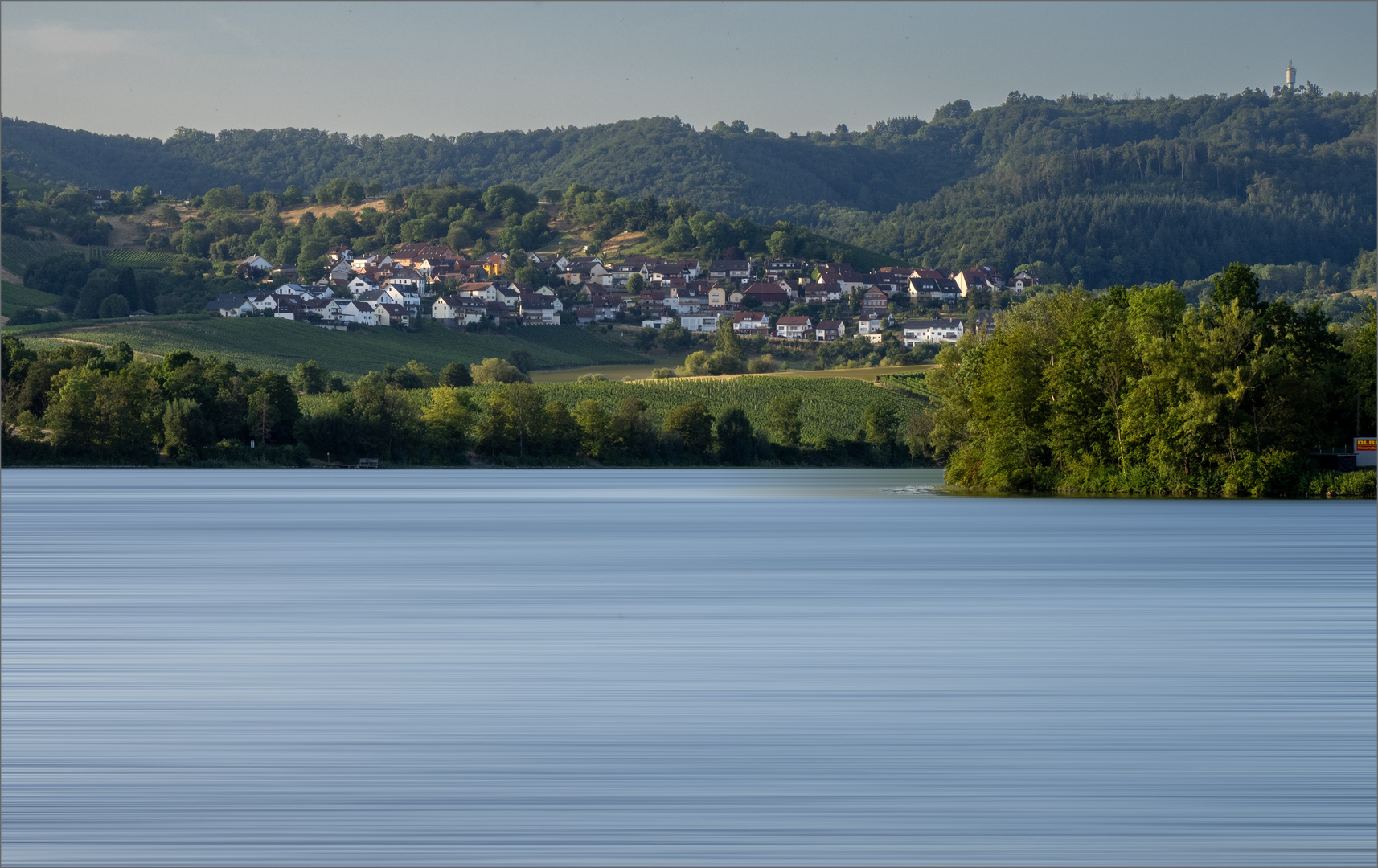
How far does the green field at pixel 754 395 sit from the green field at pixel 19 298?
216 ft

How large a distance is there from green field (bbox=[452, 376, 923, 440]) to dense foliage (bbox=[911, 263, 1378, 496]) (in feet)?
158

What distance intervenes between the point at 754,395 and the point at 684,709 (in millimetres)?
121014

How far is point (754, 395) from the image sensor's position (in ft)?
447

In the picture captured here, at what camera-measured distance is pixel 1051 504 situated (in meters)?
67.7

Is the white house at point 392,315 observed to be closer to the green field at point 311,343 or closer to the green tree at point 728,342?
the green field at point 311,343

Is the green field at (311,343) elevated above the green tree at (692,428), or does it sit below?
above

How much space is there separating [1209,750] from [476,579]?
2001 cm

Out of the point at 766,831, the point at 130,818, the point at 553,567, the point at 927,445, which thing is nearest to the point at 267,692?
the point at 130,818

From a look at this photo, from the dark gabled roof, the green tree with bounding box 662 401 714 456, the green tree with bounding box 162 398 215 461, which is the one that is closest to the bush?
the green tree with bounding box 662 401 714 456

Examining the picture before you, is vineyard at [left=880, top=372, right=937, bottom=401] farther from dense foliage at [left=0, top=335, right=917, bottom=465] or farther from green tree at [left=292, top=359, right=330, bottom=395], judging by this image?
green tree at [left=292, top=359, right=330, bottom=395]

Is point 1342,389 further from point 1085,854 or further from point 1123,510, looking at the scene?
point 1085,854

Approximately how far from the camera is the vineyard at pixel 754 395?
412 feet

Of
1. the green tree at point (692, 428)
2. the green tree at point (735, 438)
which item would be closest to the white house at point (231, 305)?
the green tree at point (692, 428)

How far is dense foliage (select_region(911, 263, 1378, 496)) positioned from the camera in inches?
2514
